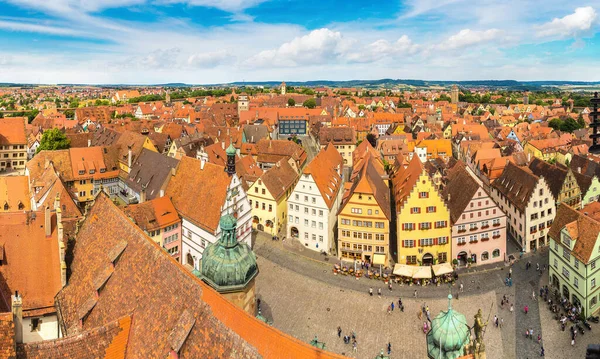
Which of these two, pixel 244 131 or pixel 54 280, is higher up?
pixel 244 131

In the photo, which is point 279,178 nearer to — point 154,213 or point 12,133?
point 154,213

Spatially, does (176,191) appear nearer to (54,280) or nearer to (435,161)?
(54,280)

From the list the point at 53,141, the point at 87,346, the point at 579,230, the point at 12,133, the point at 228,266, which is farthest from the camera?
the point at 12,133

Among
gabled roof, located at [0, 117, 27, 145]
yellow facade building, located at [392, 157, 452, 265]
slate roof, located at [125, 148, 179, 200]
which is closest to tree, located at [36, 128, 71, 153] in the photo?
gabled roof, located at [0, 117, 27, 145]

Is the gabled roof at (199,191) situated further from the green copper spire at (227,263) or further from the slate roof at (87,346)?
the slate roof at (87,346)

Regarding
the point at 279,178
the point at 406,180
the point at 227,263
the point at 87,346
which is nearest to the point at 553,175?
the point at 406,180

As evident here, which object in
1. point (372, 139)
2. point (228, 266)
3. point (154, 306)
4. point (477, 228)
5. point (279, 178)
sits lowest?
point (477, 228)

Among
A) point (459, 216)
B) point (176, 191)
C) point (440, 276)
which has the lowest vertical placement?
point (440, 276)

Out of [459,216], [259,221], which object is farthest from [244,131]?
[459,216]
